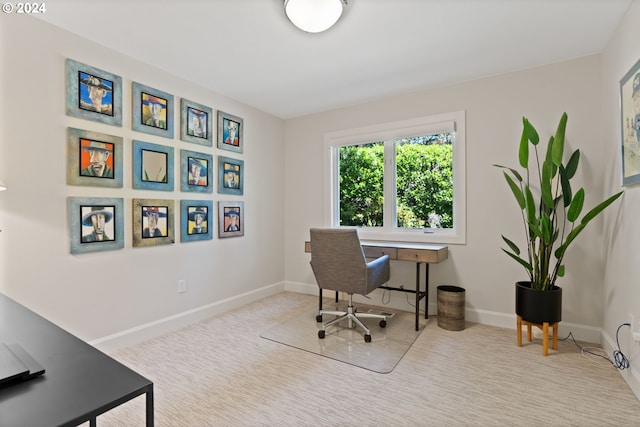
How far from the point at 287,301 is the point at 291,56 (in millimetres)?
2664

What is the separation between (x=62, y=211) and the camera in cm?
220

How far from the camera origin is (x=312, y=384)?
198cm

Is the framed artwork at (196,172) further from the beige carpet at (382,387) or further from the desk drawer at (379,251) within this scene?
the desk drawer at (379,251)

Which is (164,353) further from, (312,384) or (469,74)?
(469,74)

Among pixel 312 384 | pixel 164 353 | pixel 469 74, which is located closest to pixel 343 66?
pixel 469 74

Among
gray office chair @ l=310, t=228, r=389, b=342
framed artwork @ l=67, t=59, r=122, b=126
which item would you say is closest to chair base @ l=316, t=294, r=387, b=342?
gray office chair @ l=310, t=228, r=389, b=342

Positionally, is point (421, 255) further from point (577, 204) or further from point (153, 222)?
point (153, 222)

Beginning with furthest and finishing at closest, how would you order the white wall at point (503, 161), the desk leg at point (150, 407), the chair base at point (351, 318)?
the chair base at point (351, 318), the white wall at point (503, 161), the desk leg at point (150, 407)

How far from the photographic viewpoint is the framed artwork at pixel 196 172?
300 cm

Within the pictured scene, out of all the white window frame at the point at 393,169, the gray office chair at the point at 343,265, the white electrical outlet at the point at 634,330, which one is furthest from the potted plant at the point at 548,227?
the gray office chair at the point at 343,265

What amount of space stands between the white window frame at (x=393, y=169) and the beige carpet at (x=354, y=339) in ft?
2.92

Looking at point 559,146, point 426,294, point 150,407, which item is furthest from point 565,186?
point 150,407

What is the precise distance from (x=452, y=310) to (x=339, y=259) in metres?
1.16

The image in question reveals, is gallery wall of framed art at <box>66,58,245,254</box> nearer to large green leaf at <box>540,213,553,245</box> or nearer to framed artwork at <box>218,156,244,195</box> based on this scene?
framed artwork at <box>218,156,244,195</box>
